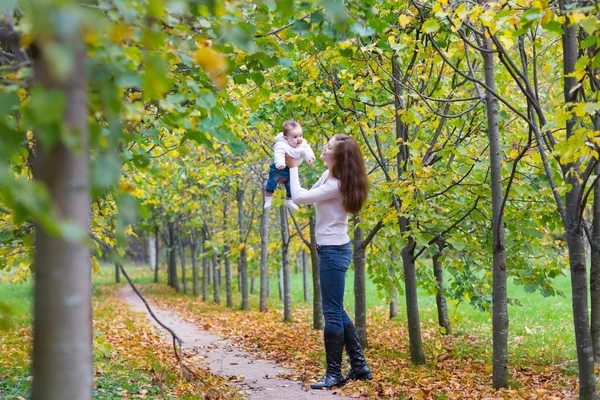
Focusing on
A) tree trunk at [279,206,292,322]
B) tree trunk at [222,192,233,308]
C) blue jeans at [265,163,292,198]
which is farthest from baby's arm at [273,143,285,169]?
tree trunk at [222,192,233,308]

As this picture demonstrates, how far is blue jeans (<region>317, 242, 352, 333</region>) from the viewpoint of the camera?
236 inches

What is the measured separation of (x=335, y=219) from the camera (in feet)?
19.9

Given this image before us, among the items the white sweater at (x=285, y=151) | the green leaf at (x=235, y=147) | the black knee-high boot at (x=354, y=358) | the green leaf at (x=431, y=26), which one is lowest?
the black knee-high boot at (x=354, y=358)

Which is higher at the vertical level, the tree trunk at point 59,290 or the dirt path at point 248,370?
the tree trunk at point 59,290

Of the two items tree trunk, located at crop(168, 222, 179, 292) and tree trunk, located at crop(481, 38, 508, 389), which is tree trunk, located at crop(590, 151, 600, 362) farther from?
tree trunk, located at crop(168, 222, 179, 292)

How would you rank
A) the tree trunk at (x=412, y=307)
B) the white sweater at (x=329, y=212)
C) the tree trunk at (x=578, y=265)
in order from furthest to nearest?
the tree trunk at (x=412, y=307)
the white sweater at (x=329, y=212)
the tree trunk at (x=578, y=265)

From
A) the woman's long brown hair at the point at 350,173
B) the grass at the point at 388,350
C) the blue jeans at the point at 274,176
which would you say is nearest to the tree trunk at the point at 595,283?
the grass at the point at 388,350

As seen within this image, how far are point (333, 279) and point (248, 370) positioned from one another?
226 cm

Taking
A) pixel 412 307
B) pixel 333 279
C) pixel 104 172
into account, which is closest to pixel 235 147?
pixel 104 172

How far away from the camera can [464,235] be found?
7594mm

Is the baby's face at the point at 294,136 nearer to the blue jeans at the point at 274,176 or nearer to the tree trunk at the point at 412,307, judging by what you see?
the blue jeans at the point at 274,176

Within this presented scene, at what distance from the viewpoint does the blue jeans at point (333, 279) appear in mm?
5992

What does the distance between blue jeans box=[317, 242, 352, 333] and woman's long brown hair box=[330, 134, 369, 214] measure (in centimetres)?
45

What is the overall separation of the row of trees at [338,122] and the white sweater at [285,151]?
0.52 m
